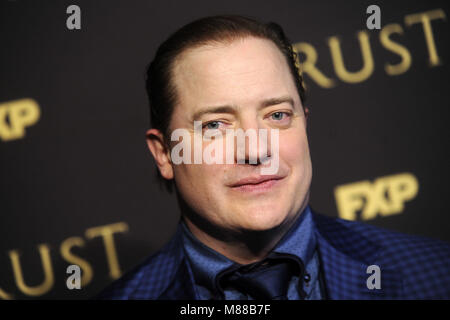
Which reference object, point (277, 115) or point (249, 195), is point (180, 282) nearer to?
point (249, 195)

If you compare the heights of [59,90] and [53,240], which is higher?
[59,90]

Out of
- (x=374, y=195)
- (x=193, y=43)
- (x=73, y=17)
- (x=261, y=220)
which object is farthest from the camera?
(x=374, y=195)

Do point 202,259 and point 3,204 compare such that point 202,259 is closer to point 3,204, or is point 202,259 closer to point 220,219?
point 220,219

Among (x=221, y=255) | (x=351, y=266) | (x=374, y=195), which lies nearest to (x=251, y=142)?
(x=221, y=255)

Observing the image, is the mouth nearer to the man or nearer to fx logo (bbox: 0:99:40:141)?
the man

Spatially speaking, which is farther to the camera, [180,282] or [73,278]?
[73,278]

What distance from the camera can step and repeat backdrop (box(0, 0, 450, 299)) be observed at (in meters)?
2.34

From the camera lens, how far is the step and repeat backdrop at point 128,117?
2.34m

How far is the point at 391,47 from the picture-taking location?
2.46 meters

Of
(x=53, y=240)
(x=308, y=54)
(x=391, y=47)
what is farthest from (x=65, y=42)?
(x=391, y=47)

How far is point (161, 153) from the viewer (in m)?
1.47

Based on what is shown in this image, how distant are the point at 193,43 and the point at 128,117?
112cm

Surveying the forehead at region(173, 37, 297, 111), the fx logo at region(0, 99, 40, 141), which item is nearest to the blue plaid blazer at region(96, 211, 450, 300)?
the forehead at region(173, 37, 297, 111)

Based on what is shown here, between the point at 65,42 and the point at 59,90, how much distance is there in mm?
246
